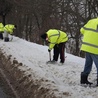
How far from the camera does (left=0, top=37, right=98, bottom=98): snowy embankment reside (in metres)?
8.23

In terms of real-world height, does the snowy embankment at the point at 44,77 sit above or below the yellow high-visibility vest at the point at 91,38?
below

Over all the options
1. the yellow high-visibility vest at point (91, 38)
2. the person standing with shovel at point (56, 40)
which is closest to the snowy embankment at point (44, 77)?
the person standing with shovel at point (56, 40)

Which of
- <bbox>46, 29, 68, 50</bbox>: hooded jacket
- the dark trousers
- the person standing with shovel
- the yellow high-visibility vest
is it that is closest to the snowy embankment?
Result: the dark trousers

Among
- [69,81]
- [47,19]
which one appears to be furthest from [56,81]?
[47,19]

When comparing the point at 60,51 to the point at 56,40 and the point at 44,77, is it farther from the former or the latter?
the point at 44,77

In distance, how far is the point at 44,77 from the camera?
33.1 feet

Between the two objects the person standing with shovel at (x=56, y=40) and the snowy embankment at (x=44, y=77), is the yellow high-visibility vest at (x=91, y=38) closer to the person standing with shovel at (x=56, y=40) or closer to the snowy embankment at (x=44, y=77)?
the snowy embankment at (x=44, y=77)

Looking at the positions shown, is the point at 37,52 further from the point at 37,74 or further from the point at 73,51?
the point at 73,51

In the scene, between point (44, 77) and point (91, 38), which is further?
point (44, 77)

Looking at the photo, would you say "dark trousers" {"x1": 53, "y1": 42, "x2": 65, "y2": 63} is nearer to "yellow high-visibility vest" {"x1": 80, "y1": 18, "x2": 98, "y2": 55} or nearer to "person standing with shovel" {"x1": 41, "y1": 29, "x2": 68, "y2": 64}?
"person standing with shovel" {"x1": 41, "y1": 29, "x2": 68, "y2": 64}

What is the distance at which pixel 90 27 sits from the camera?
8.37m

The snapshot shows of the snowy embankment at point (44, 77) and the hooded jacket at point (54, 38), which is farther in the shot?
the hooded jacket at point (54, 38)

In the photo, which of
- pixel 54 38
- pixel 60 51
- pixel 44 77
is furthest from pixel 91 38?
pixel 60 51

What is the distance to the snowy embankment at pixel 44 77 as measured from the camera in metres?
8.23
